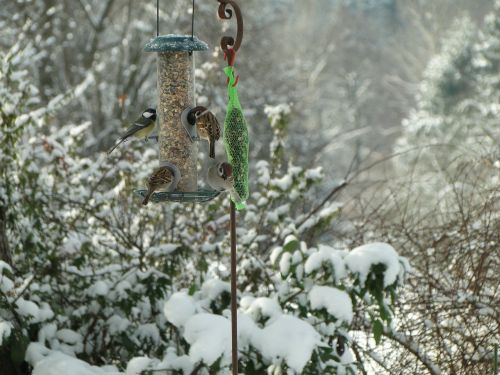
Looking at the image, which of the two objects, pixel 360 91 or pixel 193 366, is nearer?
pixel 193 366

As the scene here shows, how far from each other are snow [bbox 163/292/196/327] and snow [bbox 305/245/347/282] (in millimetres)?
681

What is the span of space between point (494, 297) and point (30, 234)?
9.53 ft

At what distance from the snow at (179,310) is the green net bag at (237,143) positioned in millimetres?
848

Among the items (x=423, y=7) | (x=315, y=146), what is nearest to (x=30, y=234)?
(x=315, y=146)

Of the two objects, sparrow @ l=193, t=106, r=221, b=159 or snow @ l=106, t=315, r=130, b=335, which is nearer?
sparrow @ l=193, t=106, r=221, b=159

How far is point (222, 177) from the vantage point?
9.55ft

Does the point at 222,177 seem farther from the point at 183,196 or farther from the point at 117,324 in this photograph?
the point at 117,324

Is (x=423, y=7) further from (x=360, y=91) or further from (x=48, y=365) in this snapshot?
(x=48, y=365)

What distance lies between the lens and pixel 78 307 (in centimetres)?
464

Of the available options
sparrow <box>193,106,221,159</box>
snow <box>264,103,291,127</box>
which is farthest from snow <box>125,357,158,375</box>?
snow <box>264,103,291,127</box>

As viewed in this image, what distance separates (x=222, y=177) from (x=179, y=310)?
1.03 meters

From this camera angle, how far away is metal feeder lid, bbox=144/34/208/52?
332 centimetres

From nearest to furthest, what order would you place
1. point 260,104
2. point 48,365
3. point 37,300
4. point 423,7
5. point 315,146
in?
point 48,365 < point 37,300 < point 260,104 < point 315,146 < point 423,7

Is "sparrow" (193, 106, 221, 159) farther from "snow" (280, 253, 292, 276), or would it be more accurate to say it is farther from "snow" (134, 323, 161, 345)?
"snow" (134, 323, 161, 345)
